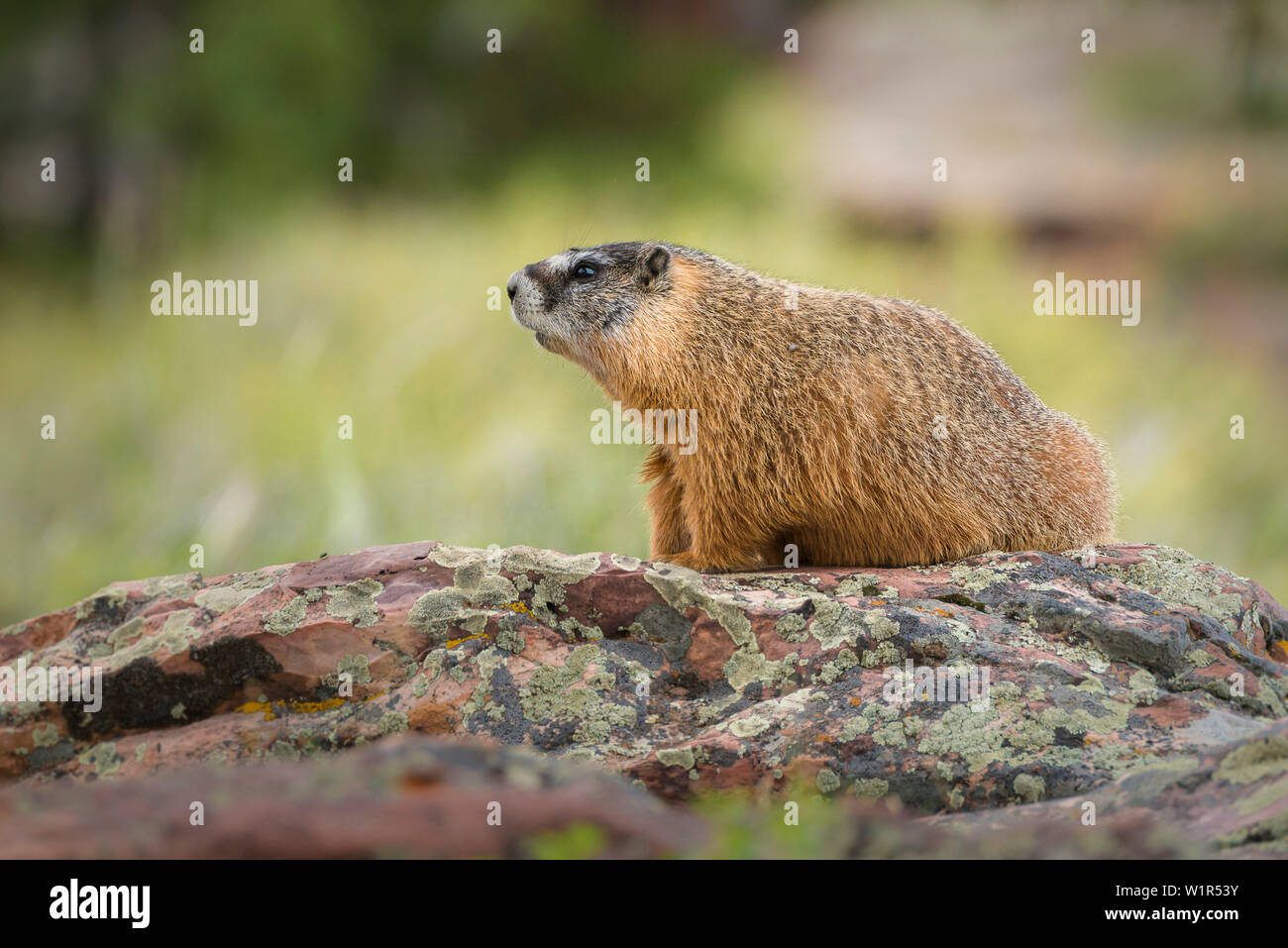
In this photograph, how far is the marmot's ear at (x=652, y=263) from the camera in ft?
25.6

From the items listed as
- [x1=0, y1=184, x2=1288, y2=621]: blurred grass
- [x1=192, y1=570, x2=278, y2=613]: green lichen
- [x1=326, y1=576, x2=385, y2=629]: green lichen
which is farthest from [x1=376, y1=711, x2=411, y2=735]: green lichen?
[x1=0, y1=184, x2=1288, y2=621]: blurred grass

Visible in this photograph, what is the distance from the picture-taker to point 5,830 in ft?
10.6

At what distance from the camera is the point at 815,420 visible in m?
7.08

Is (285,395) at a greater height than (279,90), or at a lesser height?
lesser

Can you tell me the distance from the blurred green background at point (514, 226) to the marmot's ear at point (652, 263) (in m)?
4.45

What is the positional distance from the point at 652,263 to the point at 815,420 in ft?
5.18

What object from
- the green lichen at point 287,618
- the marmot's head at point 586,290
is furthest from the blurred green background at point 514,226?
the green lichen at point 287,618

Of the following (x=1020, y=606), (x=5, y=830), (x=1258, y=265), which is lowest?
(x=5, y=830)

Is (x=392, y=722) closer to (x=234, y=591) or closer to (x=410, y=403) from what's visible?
(x=234, y=591)

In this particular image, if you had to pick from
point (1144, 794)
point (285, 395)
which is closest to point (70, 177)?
point (285, 395)

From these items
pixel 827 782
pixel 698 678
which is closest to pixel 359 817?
pixel 827 782

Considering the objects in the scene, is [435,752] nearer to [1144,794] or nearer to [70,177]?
[1144,794]

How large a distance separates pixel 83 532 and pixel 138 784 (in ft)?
35.1
